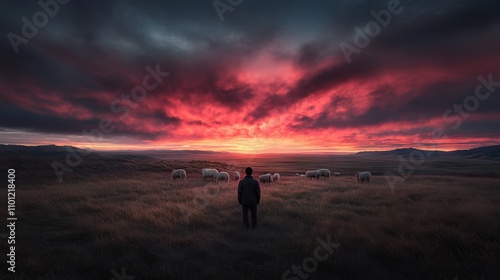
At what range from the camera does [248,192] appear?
885 cm

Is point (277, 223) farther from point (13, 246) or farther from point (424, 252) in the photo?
point (13, 246)

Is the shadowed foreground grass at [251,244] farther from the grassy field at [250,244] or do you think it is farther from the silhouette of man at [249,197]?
the silhouette of man at [249,197]

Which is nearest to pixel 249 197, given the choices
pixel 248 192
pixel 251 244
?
pixel 248 192

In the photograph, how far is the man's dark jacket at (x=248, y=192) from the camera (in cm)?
875

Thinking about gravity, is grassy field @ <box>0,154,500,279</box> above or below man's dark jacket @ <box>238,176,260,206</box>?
below

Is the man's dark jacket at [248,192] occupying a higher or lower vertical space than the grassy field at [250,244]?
higher

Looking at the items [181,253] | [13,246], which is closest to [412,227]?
[181,253]

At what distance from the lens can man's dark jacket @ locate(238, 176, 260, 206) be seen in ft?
28.7

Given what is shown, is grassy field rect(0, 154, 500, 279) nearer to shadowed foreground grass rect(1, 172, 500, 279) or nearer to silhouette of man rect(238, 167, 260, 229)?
shadowed foreground grass rect(1, 172, 500, 279)

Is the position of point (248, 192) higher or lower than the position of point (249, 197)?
higher

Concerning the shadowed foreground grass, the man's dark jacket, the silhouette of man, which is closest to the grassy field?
the shadowed foreground grass

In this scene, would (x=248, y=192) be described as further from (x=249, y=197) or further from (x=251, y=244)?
(x=251, y=244)

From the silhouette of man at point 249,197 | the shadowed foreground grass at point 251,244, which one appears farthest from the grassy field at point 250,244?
the silhouette of man at point 249,197

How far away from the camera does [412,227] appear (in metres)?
7.65
